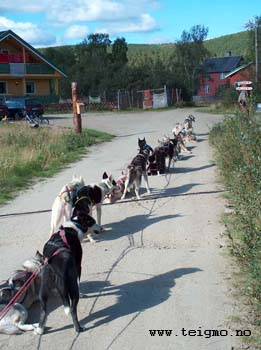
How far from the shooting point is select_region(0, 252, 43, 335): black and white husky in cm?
498

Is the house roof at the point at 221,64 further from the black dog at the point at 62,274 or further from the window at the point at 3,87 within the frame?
the black dog at the point at 62,274

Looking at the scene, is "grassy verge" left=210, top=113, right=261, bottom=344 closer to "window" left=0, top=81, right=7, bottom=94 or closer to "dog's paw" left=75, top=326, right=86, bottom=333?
"dog's paw" left=75, top=326, right=86, bottom=333

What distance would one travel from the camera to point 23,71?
5278 centimetres

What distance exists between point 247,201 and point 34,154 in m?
11.9

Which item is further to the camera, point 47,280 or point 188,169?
point 188,169

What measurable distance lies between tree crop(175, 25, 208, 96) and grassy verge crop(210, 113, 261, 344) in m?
74.3

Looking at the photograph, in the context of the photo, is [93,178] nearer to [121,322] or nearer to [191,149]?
[191,149]

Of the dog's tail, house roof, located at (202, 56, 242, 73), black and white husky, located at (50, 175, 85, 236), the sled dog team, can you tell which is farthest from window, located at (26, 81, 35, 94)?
the dog's tail

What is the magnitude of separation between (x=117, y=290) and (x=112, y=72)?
66.3 metres

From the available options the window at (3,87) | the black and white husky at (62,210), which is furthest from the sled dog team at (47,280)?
the window at (3,87)

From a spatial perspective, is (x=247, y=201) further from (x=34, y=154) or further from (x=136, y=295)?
(x=34, y=154)

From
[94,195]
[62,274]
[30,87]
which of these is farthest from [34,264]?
[30,87]

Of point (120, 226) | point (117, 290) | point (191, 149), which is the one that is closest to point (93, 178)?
point (120, 226)

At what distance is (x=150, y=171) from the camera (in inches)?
533
